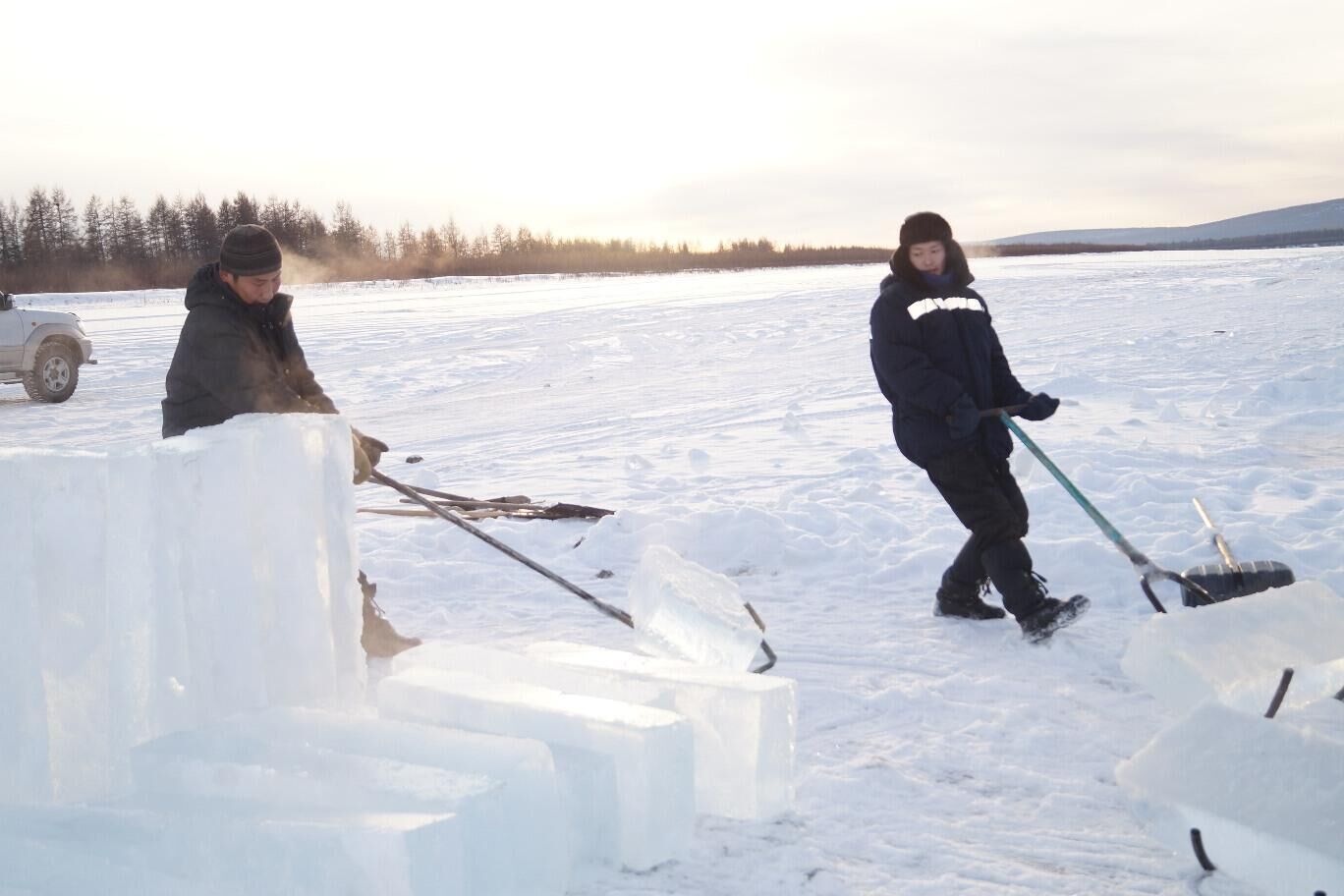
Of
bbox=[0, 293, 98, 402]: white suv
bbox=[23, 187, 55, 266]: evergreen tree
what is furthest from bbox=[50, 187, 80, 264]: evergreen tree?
bbox=[0, 293, 98, 402]: white suv

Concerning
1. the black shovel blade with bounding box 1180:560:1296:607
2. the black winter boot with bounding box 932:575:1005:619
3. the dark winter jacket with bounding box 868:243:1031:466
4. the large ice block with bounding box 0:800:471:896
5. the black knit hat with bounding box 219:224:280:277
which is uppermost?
the black knit hat with bounding box 219:224:280:277

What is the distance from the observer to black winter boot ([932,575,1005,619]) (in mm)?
4527

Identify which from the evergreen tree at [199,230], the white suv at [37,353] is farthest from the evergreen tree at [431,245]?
the white suv at [37,353]

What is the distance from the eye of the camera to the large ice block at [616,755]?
268 centimetres

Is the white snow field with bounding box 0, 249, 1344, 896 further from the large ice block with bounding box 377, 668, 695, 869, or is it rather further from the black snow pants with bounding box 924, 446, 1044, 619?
the black snow pants with bounding box 924, 446, 1044, 619

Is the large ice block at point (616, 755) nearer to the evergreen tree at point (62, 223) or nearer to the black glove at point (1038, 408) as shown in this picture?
the black glove at point (1038, 408)

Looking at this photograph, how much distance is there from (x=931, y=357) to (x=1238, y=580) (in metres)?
1.40

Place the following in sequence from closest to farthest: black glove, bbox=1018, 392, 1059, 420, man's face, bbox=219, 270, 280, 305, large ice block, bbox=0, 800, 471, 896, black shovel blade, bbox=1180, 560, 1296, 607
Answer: large ice block, bbox=0, 800, 471, 896
man's face, bbox=219, 270, 280, 305
black shovel blade, bbox=1180, 560, 1296, 607
black glove, bbox=1018, 392, 1059, 420

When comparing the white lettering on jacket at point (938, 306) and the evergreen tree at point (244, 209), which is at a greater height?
the evergreen tree at point (244, 209)

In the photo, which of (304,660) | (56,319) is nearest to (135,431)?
(56,319)

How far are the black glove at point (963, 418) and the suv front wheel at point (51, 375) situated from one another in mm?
12243

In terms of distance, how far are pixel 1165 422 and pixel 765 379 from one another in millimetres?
5227

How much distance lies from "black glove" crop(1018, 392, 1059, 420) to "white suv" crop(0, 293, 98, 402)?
12355 mm

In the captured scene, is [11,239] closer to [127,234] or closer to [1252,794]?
[127,234]
